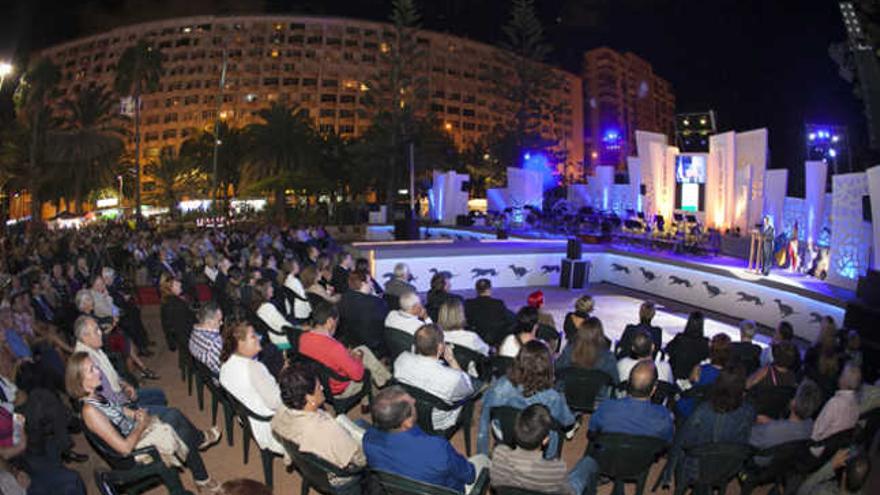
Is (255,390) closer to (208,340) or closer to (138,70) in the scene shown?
(208,340)

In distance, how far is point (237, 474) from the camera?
165 inches

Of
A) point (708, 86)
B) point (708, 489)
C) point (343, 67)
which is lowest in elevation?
point (708, 489)

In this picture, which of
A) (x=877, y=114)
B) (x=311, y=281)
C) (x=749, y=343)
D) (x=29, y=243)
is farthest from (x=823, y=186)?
(x=29, y=243)

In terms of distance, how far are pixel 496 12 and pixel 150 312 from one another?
81961 millimetres

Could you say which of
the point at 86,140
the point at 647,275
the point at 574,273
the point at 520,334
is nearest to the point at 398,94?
the point at 86,140

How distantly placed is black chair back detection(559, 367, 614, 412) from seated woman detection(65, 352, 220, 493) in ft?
7.73

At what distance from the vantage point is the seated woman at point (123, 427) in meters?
3.12

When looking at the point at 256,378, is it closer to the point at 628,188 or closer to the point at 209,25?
the point at 628,188

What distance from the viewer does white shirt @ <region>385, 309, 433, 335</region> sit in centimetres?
480

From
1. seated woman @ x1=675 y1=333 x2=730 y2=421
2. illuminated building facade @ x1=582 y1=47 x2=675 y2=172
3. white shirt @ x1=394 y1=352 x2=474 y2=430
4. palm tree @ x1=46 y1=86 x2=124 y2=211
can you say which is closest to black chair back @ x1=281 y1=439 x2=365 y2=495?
white shirt @ x1=394 y1=352 x2=474 y2=430

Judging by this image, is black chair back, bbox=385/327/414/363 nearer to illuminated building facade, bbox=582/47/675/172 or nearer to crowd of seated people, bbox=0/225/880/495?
crowd of seated people, bbox=0/225/880/495

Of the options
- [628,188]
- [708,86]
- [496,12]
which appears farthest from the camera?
[496,12]

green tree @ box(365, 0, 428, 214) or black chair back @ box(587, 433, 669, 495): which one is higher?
green tree @ box(365, 0, 428, 214)

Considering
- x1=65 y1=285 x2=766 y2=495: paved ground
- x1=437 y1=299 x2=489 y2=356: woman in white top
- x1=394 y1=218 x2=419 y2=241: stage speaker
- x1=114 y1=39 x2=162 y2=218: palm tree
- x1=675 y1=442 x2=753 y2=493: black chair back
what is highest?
x1=114 y1=39 x2=162 y2=218: palm tree
